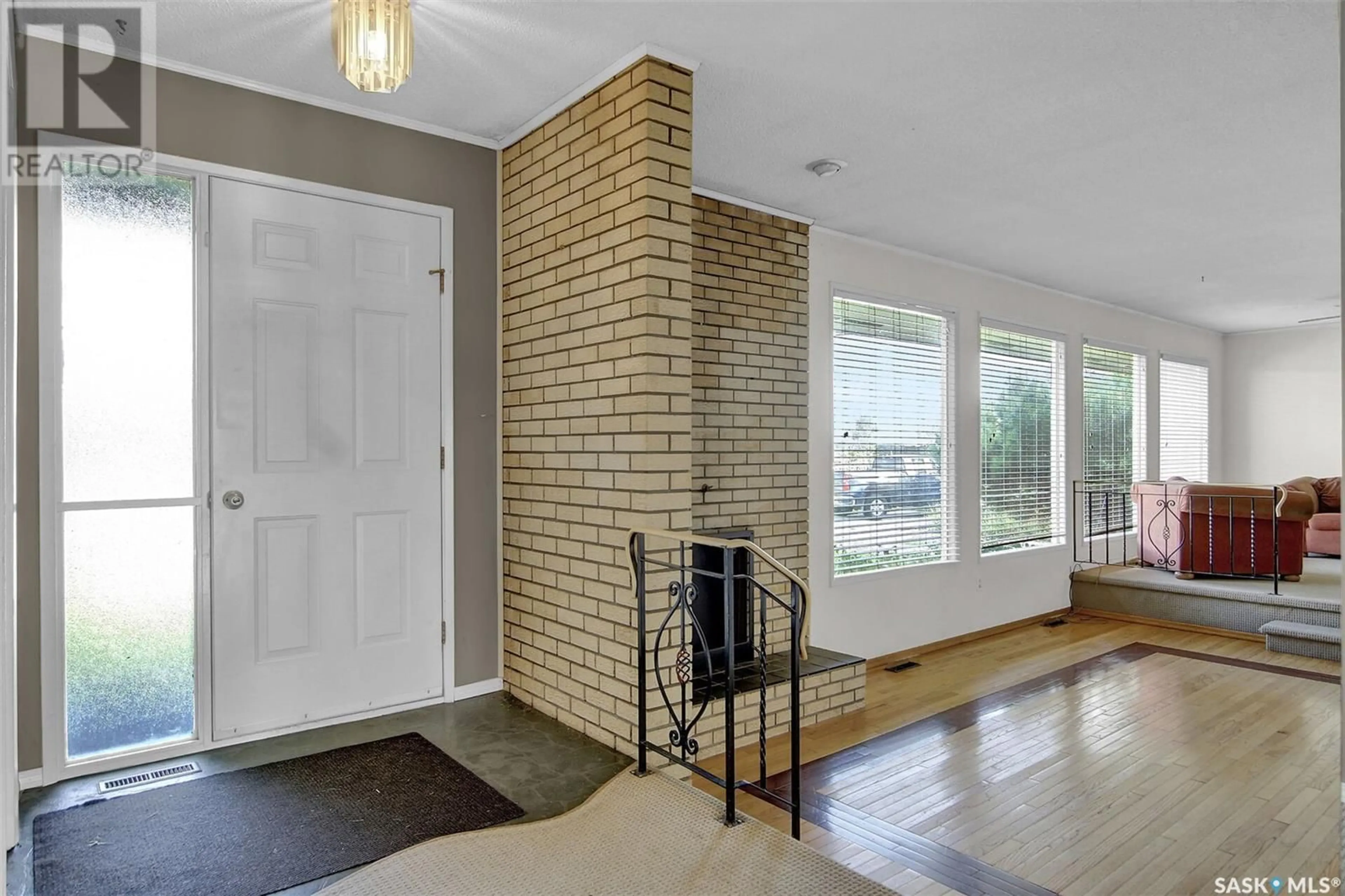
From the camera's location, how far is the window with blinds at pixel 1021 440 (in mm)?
5945

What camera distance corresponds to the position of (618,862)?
7.48 ft

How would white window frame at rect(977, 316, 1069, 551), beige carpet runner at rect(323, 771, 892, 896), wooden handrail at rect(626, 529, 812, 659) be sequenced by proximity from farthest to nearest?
1. white window frame at rect(977, 316, 1069, 551)
2. wooden handrail at rect(626, 529, 812, 659)
3. beige carpet runner at rect(323, 771, 892, 896)

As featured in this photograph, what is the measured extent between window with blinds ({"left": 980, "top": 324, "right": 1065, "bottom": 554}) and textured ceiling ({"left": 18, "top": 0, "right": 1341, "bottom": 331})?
1478 millimetres

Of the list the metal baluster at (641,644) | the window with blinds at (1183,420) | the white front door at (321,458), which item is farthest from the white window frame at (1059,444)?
the white front door at (321,458)

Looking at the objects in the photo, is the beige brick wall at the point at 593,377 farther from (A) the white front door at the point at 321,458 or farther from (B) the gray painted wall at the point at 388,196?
(A) the white front door at the point at 321,458

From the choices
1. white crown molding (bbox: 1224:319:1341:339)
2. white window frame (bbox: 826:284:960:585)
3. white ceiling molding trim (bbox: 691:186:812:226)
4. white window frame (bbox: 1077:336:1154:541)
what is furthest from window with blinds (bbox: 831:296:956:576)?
white crown molding (bbox: 1224:319:1341:339)

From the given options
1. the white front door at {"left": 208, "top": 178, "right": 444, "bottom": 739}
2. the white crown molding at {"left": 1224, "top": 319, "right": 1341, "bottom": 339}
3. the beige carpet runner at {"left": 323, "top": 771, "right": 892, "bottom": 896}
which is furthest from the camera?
the white crown molding at {"left": 1224, "top": 319, "right": 1341, "bottom": 339}

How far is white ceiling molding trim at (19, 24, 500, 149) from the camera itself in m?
A: 2.70

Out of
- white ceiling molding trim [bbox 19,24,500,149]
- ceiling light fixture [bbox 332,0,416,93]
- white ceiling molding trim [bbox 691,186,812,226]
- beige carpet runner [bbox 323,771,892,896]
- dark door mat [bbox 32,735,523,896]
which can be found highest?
white ceiling molding trim [bbox 19,24,500,149]

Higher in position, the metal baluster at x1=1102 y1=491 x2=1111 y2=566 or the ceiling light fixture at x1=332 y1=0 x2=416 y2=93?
the ceiling light fixture at x1=332 y1=0 x2=416 y2=93

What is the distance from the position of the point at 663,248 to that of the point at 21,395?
2176mm

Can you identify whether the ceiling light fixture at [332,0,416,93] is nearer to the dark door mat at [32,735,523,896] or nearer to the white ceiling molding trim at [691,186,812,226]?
the white ceiling molding trim at [691,186,812,226]

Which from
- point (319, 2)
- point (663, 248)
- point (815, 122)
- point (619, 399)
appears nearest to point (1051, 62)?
point (815, 122)

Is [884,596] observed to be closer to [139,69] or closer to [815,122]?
[815,122]
